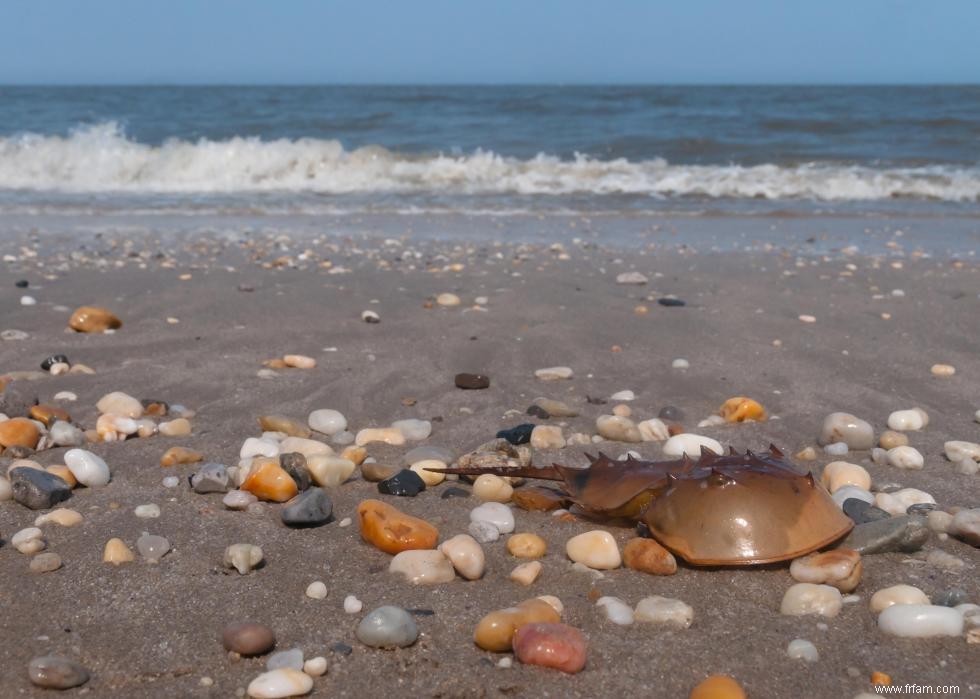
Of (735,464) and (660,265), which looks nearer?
(735,464)

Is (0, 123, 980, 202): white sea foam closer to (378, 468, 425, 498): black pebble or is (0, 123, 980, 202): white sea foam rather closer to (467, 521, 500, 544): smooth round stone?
(378, 468, 425, 498): black pebble

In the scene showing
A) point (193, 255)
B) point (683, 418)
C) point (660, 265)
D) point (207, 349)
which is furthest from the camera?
point (193, 255)

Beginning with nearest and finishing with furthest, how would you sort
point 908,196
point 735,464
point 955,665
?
point 955,665 → point 735,464 → point 908,196

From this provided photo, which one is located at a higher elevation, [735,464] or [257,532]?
[735,464]

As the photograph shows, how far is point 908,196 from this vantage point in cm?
1183

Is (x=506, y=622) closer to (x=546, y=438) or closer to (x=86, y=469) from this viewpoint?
(x=546, y=438)

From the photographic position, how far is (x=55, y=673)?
5.36ft

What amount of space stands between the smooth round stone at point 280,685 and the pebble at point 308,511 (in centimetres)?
67

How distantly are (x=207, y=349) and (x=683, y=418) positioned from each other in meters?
2.09

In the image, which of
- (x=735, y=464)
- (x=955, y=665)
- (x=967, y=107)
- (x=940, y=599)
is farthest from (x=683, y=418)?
(x=967, y=107)

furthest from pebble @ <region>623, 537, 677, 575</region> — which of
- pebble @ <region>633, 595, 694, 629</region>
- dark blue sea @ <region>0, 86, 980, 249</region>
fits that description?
dark blue sea @ <region>0, 86, 980, 249</region>

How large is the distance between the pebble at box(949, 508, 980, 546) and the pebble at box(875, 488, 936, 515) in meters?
0.18

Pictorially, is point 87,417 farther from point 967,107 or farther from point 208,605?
point 967,107

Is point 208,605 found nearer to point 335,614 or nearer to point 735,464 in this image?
point 335,614
